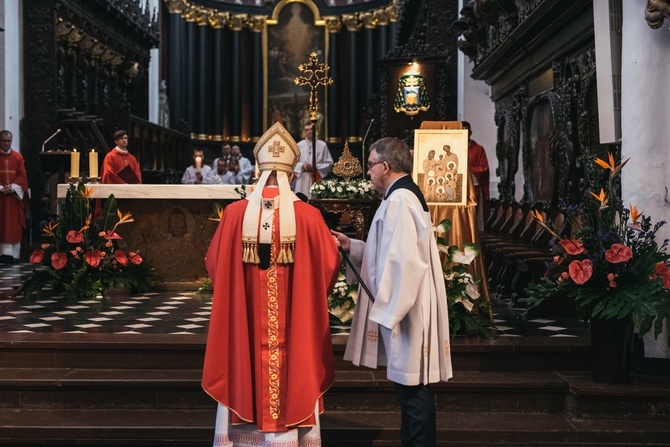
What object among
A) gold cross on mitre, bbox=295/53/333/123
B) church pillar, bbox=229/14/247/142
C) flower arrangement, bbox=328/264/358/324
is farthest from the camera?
church pillar, bbox=229/14/247/142

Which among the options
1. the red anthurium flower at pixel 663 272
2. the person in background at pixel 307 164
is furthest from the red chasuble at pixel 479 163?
the red anthurium flower at pixel 663 272

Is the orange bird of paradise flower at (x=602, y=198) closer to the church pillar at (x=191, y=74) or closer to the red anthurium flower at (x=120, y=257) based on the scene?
the red anthurium flower at (x=120, y=257)

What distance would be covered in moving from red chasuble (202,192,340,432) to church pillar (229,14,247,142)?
22.2 metres

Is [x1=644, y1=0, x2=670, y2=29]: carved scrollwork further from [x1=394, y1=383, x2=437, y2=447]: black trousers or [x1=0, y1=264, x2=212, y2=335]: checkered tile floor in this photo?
[x1=0, y1=264, x2=212, y2=335]: checkered tile floor

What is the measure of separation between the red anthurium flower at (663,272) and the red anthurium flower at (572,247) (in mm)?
456

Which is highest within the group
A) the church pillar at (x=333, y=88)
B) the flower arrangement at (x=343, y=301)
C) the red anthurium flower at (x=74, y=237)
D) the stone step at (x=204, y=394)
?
the church pillar at (x=333, y=88)

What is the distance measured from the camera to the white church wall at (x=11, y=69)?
540 inches

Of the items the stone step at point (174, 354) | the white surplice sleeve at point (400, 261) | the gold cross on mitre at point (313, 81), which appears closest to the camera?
the white surplice sleeve at point (400, 261)

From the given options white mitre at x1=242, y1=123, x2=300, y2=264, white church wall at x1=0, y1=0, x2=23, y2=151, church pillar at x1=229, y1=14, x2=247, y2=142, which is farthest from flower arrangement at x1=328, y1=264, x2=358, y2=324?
church pillar at x1=229, y1=14, x2=247, y2=142

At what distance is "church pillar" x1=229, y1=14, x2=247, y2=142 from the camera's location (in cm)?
2650

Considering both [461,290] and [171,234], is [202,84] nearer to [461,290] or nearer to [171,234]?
[171,234]

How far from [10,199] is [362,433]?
895 centimetres

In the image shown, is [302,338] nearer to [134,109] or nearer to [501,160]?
[501,160]

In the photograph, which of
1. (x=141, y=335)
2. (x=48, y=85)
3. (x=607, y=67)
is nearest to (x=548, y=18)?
(x=607, y=67)
